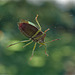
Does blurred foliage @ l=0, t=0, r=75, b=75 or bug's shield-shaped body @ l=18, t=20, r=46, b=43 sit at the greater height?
bug's shield-shaped body @ l=18, t=20, r=46, b=43

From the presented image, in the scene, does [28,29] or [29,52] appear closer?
[28,29]

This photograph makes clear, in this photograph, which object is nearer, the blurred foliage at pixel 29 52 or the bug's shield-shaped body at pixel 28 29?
the bug's shield-shaped body at pixel 28 29

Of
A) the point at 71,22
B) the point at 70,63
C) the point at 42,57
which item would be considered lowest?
the point at 70,63

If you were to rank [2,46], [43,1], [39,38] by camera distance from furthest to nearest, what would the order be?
[43,1] → [2,46] → [39,38]

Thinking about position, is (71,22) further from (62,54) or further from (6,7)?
(6,7)

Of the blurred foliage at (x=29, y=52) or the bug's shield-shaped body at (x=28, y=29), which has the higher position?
the bug's shield-shaped body at (x=28, y=29)

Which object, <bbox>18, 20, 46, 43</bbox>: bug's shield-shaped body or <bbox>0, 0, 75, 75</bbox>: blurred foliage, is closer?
<bbox>18, 20, 46, 43</bbox>: bug's shield-shaped body

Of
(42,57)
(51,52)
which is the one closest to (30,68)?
(42,57)

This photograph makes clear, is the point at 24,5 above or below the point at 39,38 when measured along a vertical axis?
above

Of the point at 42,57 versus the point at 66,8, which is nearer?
the point at 42,57

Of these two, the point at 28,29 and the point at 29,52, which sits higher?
the point at 28,29

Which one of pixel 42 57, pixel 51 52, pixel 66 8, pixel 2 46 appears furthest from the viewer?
pixel 66 8
